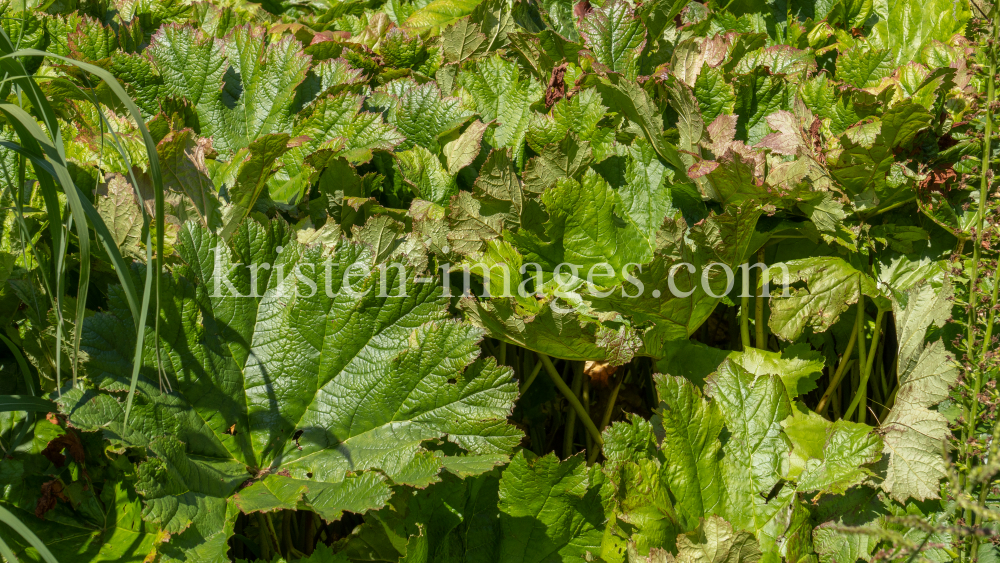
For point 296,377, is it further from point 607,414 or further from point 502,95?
point 502,95

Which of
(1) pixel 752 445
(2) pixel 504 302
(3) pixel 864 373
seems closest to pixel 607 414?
(1) pixel 752 445

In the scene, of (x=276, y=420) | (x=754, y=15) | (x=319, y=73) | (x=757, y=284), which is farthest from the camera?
(x=754, y=15)

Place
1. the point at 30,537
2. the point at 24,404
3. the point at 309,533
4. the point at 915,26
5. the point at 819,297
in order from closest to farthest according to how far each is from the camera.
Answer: the point at 30,537 → the point at 24,404 → the point at 309,533 → the point at 819,297 → the point at 915,26

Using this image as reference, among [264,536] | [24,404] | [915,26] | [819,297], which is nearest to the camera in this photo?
[24,404]

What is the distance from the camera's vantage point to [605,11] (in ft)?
6.22

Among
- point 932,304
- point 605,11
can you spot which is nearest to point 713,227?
point 932,304

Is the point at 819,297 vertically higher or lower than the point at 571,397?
higher

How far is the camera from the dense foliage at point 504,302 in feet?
3.92

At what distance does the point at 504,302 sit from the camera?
1.33 m

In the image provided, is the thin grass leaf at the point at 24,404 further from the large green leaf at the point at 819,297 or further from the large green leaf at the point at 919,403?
the large green leaf at the point at 919,403

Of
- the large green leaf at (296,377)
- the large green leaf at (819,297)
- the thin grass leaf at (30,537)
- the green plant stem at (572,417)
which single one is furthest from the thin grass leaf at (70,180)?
the large green leaf at (819,297)

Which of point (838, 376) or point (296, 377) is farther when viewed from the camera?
point (838, 376)

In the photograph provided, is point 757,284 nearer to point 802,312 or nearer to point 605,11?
point 802,312

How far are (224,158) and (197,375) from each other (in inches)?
25.7
